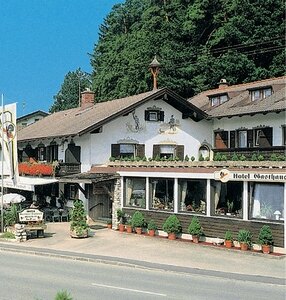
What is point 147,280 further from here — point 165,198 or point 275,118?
point 275,118

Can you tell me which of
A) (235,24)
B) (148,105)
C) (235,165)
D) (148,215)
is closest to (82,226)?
(148,215)

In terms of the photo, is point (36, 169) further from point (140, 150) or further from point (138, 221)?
point (138, 221)

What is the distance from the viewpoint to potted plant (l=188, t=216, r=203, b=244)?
24.5m

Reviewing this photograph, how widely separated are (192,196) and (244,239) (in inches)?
162

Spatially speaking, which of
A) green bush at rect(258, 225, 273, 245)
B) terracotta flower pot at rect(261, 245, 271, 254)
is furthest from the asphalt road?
green bush at rect(258, 225, 273, 245)

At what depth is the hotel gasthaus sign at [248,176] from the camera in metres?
21.9

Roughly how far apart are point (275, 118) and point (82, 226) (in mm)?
12706

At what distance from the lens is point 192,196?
25859 millimetres

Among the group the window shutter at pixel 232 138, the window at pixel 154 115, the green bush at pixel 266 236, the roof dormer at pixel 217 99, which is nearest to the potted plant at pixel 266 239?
the green bush at pixel 266 236

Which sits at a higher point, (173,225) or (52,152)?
(52,152)

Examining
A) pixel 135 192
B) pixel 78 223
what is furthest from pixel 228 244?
pixel 135 192

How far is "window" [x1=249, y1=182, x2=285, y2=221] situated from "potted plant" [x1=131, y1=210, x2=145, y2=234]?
20.3 feet

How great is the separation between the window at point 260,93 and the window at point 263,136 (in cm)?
253

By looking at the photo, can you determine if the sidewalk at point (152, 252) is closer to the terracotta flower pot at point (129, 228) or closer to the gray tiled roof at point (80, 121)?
the terracotta flower pot at point (129, 228)
